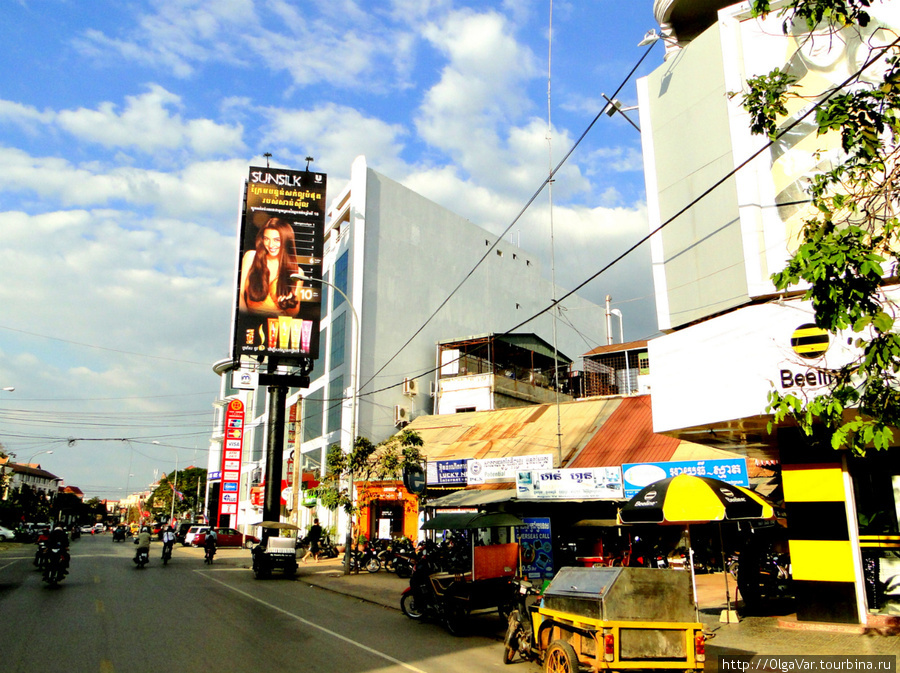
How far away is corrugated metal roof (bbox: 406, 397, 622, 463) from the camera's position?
85.3ft

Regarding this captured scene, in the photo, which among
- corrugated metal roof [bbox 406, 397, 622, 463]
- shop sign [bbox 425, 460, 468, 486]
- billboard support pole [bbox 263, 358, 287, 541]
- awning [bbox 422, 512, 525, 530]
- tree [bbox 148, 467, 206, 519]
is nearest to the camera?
awning [bbox 422, 512, 525, 530]

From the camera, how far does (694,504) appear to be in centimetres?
1123

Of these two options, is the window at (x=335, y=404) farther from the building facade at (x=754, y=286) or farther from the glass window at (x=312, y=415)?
the building facade at (x=754, y=286)

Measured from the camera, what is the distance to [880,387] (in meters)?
6.46

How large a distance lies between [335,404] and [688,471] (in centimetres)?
2344

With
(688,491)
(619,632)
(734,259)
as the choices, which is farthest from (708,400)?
(619,632)

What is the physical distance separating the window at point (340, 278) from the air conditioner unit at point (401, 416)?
758cm

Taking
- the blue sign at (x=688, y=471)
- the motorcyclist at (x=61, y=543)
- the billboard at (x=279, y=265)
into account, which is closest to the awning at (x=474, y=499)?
the blue sign at (x=688, y=471)

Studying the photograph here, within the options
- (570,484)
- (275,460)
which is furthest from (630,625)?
(275,460)

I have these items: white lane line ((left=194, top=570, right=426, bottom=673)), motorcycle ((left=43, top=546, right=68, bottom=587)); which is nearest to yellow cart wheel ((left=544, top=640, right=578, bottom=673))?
white lane line ((left=194, top=570, right=426, bottom=673))

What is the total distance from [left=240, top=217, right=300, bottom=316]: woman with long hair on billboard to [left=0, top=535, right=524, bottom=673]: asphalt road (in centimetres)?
1851

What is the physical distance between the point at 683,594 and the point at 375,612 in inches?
345

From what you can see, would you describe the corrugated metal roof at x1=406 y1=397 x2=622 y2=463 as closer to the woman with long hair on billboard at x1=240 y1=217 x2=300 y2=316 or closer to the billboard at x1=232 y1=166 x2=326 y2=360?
the billboard at x1=232 y1=166 x2=326 y2=360

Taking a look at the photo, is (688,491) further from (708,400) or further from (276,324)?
(276,324)
